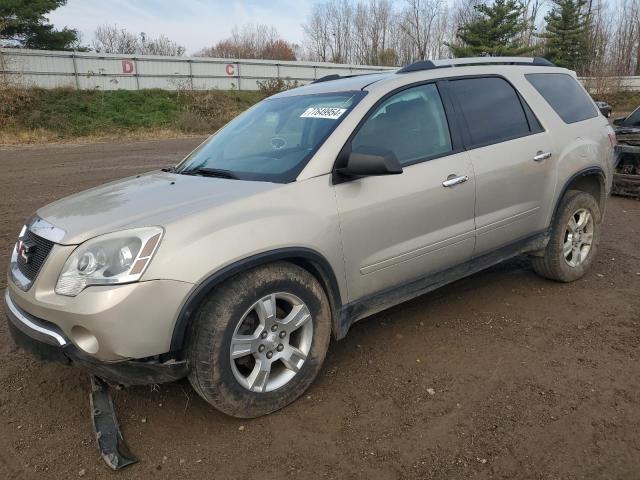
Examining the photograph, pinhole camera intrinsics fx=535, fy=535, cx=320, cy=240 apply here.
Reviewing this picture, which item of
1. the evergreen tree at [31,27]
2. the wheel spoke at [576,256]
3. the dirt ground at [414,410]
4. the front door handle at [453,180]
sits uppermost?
the evergreen tree at [31,27]

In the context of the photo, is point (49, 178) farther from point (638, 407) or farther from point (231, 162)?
point (638, 407)

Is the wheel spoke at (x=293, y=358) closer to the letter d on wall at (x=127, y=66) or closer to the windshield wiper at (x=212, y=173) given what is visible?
the windshield wiper at (x=212, y=173)

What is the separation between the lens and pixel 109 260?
8.30 feet

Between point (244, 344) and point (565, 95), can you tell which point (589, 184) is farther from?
point (244, 344)

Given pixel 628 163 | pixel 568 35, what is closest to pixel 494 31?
pixel 568 35

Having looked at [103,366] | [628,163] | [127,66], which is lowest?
[103,366]

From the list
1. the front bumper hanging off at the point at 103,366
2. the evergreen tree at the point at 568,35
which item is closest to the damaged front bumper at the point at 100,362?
the front bumper hanging off at the point at 103,366

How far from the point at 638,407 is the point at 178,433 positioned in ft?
8.23

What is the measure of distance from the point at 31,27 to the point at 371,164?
3676cm

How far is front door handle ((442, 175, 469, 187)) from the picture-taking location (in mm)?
3578

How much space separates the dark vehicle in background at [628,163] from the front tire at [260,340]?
6.97 metres

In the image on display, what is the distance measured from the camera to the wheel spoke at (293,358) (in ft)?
9.86

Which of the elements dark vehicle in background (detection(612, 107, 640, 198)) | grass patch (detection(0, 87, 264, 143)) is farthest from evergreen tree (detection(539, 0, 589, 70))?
dark vehicle in background (detection(612, 107, 640, 198))

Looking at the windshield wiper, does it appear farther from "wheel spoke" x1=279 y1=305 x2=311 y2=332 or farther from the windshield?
"wheel spoke" x1=279 y1=305 x2=311 y2=332
